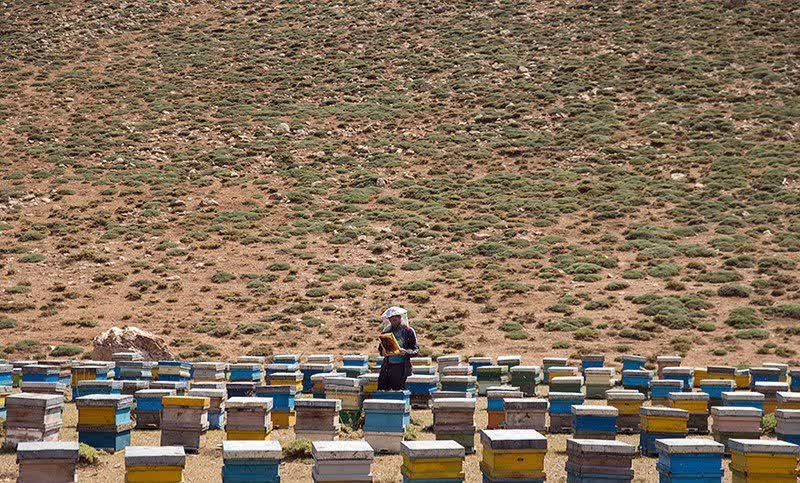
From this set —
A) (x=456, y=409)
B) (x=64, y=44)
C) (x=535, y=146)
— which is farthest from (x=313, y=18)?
(x=456, y=409)

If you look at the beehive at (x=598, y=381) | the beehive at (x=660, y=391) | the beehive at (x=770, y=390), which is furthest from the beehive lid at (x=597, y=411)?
the beehive at (x=598, y=381)

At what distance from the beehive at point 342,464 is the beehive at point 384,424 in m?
3.84

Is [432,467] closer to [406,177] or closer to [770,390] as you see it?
[770,390]

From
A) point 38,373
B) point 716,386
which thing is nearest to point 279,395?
point 38,373

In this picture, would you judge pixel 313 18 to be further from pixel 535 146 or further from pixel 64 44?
pixel 535 146

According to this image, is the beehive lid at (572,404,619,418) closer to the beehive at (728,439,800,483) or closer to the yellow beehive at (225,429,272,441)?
the beehive at (728,439,800,483)

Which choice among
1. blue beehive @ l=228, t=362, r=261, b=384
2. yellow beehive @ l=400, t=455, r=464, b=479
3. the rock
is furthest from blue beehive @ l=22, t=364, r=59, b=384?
yellow beehive @ l=400, t=455, r=464, b=479

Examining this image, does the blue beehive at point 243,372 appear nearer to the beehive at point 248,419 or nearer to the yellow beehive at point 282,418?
the yellow beehive at point 282,418

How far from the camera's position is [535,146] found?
55.1m

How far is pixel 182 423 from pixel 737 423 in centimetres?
856

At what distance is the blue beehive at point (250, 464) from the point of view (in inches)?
376

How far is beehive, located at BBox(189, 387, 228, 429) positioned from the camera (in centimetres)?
1521

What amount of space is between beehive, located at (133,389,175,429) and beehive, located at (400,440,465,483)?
676 centimetres

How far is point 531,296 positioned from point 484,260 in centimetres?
434
